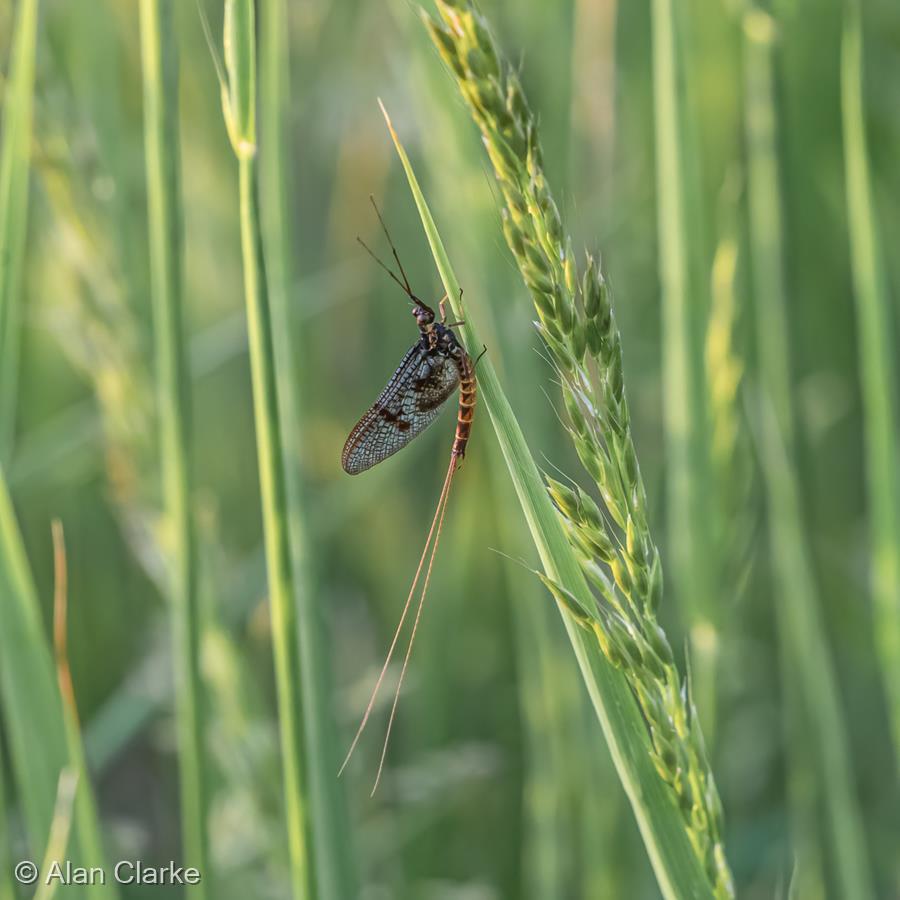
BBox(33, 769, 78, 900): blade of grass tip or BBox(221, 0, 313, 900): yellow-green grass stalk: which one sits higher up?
BBox(221, 0, 313, 900): yellow-green grass stalk

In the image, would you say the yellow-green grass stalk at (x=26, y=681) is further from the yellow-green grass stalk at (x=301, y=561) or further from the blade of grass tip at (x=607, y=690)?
the blade of grass tip at (x=607, y=690)

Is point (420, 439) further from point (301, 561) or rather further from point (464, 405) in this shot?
point (301, 561)

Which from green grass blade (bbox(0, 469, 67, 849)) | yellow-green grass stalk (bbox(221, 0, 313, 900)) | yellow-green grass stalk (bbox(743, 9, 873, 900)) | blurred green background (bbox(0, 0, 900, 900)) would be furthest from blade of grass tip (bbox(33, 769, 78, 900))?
yellow-green grass stalk (bbox(743, 9, 873, 900))

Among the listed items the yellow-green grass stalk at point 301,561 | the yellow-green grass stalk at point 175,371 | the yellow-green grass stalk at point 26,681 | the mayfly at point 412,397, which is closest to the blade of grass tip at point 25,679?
the yellow-green grass stalk at point 26,681

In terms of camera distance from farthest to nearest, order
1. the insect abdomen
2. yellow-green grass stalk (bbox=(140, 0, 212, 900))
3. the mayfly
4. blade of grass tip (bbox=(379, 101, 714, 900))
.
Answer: the mayfly → the insect abdomen → yellow-green grass stalk (bbox=(140, 0, 212, 900)) → blade of grass tip (bbox=(379, 101, 714, 900))

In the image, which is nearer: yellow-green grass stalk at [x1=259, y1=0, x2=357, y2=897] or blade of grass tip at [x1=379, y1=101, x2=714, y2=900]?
blade of grass tip at [x1=379, y1=101, x2=714, y2=900]

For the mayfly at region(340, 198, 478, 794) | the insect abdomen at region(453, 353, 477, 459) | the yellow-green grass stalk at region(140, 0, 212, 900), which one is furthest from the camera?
the mayfly at region(340, 198, 478, 794)

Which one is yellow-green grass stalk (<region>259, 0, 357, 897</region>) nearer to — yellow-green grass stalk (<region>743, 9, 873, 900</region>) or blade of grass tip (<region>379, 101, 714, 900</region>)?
blade of grass tip (<region>379, 101, 714, 900</region>)

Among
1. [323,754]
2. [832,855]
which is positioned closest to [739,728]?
[832,855]
